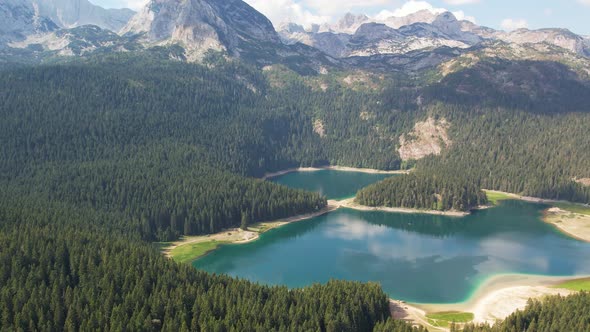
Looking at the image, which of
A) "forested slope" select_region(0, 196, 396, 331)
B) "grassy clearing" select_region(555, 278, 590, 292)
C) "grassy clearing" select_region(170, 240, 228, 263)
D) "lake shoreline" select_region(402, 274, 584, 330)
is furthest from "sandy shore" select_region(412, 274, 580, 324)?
"grassy clearing" select_region(170, 240, 228, 263)

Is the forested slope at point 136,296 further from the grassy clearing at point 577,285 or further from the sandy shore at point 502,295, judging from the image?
the grassy clearing at point 577,285

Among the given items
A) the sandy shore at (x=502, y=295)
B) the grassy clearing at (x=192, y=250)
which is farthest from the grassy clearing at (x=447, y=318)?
the grassy clearing at (x=192, y=250)

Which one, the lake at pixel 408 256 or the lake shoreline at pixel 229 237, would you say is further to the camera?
the lake shoreline at pixel 229 237

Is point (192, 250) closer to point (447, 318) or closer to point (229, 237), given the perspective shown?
point (229, 237)

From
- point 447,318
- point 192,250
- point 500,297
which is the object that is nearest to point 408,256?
point 500,297

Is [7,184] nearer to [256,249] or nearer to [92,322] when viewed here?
[256,249]
